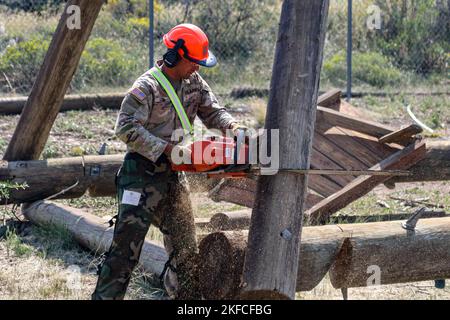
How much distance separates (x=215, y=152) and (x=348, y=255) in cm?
126

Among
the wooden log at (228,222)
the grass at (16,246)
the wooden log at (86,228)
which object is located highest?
the wooden log at (228,222)

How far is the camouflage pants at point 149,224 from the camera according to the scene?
5.60m

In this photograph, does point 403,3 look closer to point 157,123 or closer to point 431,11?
point 431,11

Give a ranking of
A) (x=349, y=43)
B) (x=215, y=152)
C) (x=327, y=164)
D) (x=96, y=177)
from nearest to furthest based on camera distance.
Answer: (x=215, y=152), (x=327, y=164), (x=96, y=177), (x=349, y=43)

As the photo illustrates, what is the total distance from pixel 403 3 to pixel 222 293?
11.8 metres

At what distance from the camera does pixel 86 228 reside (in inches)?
302

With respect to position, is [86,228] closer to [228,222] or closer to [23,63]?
[228,222]

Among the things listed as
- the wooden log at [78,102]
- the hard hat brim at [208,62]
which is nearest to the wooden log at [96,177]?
the hard hat brim at [208,62]

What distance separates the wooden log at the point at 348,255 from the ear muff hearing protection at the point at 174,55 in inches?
48.2

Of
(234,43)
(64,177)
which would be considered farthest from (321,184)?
(234,43)

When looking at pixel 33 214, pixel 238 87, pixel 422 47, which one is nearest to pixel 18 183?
pixel 33 214

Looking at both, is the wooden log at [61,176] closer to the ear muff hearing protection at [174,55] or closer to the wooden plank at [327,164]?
the wooden plank at [327,164]

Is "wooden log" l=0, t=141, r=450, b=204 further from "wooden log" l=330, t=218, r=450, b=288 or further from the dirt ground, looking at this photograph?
"wooden log" l=330, t=218, r=450, b=288

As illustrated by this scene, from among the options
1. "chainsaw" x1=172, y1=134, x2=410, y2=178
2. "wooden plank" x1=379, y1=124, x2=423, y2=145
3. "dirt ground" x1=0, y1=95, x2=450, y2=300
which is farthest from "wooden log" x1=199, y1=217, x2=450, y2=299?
"wooden plank" x1=379, y1=124, x2=423, y2=145
